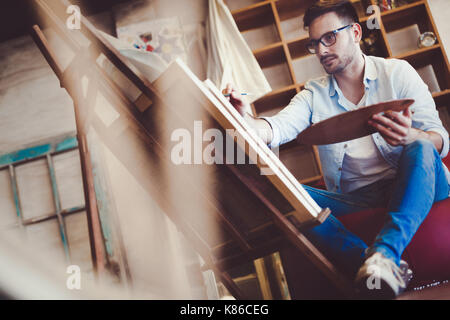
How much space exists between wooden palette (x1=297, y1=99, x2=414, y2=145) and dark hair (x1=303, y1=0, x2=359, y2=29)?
87cm

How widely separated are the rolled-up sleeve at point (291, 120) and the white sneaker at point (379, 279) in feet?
2.52

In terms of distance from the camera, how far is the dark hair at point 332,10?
1.61m

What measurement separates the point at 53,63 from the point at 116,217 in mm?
1500

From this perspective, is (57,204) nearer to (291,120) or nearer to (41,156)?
(41,156)

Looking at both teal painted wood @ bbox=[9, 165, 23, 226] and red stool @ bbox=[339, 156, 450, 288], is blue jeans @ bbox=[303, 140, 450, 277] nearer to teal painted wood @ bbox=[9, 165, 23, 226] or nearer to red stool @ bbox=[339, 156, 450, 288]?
red stool @ bbox=[339, 156, 450, 288]

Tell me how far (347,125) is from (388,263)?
16.6 inches

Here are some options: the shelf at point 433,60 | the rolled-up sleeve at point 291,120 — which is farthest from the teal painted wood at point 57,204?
the shelf at point 433,60

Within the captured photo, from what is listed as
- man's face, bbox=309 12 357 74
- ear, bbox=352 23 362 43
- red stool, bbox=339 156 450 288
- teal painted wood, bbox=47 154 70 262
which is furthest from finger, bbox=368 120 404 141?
teal painted wood, bbox=47 154 70 262

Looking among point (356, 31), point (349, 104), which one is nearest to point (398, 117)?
point (349, 104)

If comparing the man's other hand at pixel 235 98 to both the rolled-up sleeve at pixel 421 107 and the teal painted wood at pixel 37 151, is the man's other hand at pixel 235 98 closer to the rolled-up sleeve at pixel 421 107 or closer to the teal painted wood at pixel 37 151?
the rolled-up sleeve at pixel 421 107

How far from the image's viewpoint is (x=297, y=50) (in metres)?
3.00

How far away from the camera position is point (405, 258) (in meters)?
1.10
